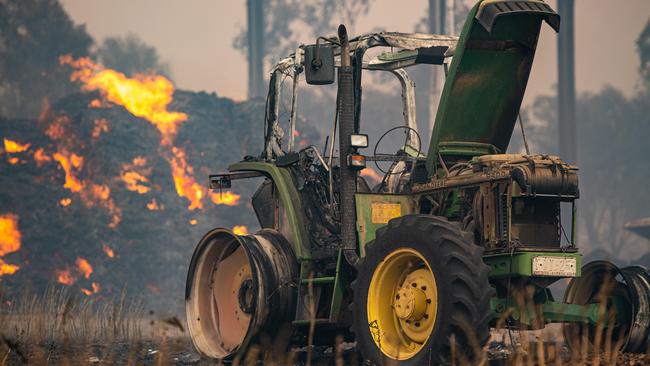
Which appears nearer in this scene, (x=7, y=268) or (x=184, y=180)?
(x=7, y=268)

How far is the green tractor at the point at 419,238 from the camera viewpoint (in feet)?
29.2

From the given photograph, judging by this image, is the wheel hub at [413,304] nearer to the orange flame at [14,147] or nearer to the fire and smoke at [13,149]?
the fire and smoke at [13,149]

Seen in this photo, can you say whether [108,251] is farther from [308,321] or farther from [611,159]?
[611,159]

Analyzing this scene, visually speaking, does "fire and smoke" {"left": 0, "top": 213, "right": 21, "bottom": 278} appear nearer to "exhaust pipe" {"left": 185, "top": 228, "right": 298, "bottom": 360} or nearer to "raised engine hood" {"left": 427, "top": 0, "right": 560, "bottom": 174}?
"exhaust pipe" {"left": 185, "top": 228, "right": 298, "bottom": 360}

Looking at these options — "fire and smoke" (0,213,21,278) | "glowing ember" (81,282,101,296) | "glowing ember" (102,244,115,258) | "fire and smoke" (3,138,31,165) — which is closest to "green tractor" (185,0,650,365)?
"glowing ember" (81,282,101,296)

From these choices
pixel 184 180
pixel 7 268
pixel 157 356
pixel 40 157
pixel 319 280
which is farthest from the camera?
pixel 184 180

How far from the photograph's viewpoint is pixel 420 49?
11602mm

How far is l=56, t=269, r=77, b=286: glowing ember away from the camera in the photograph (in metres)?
32.0

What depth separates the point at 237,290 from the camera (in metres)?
11.9

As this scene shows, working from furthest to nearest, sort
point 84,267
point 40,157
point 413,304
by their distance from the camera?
1. point 40,157
2. point 84,267
3. point 413,304

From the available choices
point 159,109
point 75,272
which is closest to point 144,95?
point 159,109

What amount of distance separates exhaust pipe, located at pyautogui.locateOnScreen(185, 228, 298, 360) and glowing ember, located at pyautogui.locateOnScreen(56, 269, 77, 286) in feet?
69.1

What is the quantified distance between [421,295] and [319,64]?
2678 millimetres

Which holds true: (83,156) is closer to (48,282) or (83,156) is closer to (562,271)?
(48,282)
